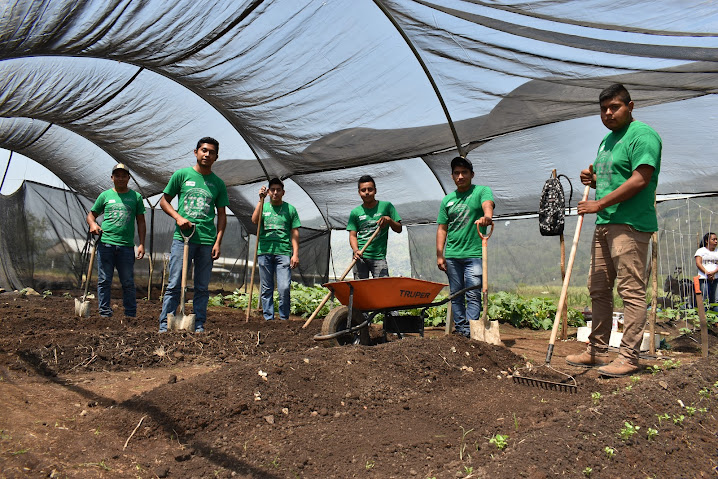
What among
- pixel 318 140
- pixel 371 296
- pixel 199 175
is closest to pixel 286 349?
pixel 371 296

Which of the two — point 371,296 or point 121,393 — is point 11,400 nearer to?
point 121,393

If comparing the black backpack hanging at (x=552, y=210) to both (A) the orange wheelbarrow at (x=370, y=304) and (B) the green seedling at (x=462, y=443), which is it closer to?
(A) the orange wheelbarrow at (x=370, y=304)

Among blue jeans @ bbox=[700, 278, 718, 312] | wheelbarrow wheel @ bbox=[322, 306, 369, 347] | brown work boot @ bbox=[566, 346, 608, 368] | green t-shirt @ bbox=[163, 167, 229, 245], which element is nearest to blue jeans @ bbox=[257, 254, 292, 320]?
green t-shirt @ bbox=[163, 167, 229, 245]

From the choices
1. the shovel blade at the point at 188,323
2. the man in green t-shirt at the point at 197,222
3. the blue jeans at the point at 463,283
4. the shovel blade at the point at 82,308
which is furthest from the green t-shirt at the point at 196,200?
the shovel blade at the point at 82,308

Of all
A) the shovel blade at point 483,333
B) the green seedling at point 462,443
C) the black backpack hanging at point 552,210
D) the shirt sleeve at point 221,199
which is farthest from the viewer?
the shirt sleeve at point 221,199

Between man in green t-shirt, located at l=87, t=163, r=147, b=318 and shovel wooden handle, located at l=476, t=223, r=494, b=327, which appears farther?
man in green t-shirt, located at l=87, t=163, r=147, b=318

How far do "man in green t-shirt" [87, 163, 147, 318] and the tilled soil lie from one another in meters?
1.78

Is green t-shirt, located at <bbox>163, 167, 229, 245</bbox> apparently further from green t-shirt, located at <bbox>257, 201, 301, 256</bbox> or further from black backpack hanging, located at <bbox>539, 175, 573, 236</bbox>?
black backpack hanging, located at <bbox>539, 175, 573, 236</bbox>

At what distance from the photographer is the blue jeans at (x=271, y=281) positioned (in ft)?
20.6

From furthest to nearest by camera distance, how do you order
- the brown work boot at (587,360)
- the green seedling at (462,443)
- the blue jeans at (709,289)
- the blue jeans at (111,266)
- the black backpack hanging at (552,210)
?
the blue jeans at (709,289) → the blue jeans at (111,266) → the black backpack hanging at (552,210) → the brown work boot at (587,360) → the green seedling at (462,443)

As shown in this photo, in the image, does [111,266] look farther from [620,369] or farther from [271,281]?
[620,369]

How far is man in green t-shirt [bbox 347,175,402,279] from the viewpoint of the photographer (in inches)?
224

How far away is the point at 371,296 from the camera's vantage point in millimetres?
4430

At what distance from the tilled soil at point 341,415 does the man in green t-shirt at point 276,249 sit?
6.67 ft
